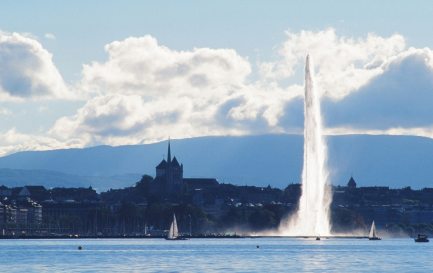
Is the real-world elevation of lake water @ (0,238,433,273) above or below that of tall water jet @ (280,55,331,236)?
below

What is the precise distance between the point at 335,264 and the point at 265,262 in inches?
298

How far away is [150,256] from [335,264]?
22988 mm

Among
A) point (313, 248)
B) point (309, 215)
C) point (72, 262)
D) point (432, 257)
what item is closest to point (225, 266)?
point (72, 262)

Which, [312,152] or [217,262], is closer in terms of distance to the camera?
[217,262]

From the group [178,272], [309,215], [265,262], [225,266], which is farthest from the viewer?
[309,215]

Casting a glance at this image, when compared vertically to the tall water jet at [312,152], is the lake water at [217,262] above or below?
below

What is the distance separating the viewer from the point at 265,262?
110688 mm

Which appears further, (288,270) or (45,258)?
(45,258)

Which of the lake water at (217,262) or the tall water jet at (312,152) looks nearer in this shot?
the lake water at (217,262)

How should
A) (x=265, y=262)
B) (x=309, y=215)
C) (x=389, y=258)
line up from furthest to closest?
(x=309, y=215) → (x=389, y=258) → (x=265, y=262)

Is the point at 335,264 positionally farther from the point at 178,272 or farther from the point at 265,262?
the point at 178,272

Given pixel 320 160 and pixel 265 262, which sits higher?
pixel 320 160

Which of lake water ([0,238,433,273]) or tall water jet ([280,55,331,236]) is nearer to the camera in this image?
lake water ([0,238,433,273])

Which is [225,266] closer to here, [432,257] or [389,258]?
[389,258]
